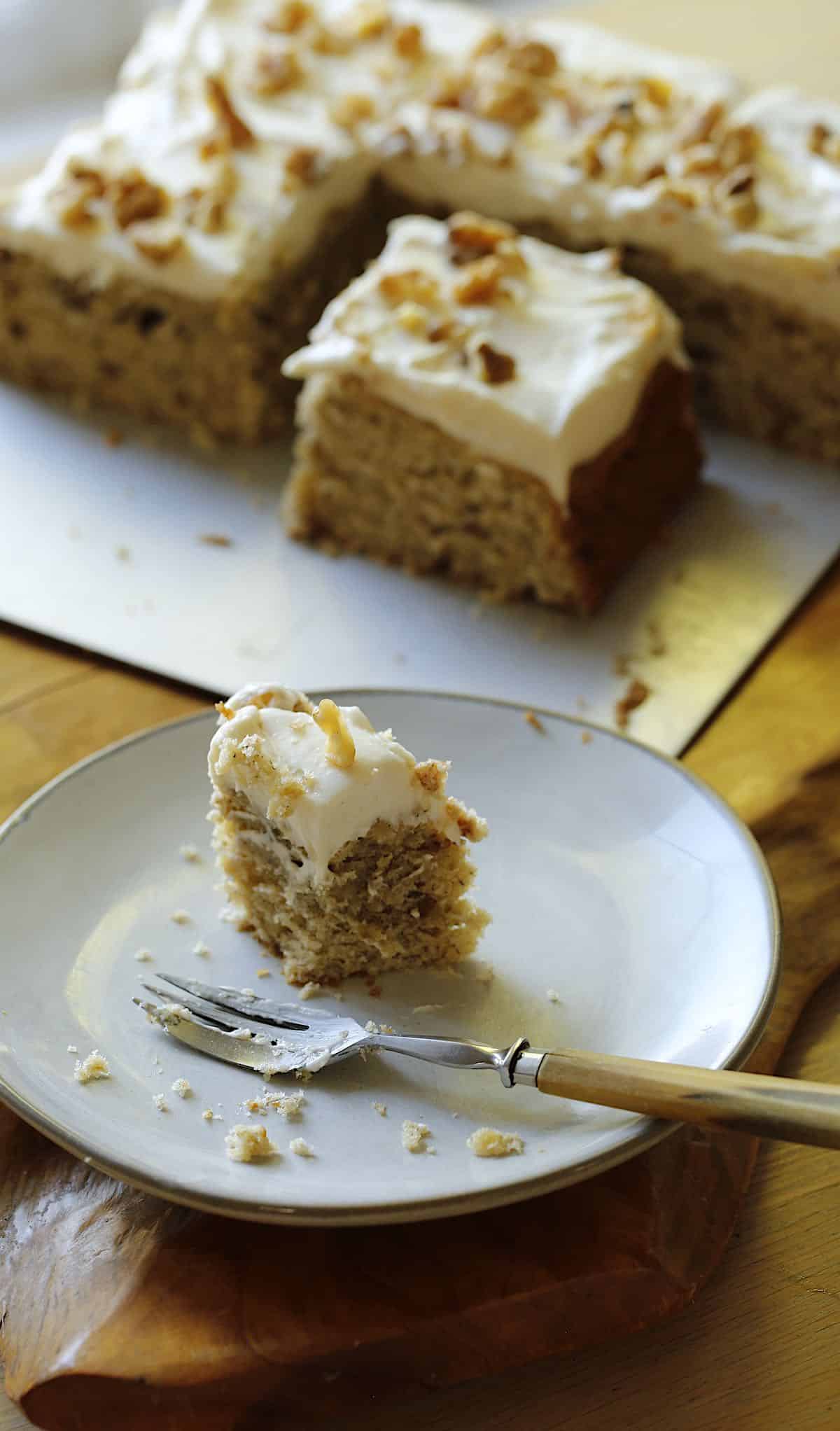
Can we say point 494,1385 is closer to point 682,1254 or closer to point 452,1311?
point 452,1311

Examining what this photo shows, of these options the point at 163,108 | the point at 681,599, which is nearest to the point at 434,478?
the point at 681,599

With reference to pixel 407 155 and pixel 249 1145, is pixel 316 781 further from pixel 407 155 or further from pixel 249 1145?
pixel 407 155

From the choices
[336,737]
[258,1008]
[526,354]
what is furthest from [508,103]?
[258,1008]

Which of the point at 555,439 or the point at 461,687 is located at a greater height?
the point at 555,439

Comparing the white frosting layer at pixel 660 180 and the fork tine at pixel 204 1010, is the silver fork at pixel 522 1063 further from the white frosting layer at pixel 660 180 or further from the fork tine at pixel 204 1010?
the white frosting layer at pixel 660 180

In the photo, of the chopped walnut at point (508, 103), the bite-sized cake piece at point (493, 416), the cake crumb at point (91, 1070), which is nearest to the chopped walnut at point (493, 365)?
the bite-sized cake piece at point (493, 416)

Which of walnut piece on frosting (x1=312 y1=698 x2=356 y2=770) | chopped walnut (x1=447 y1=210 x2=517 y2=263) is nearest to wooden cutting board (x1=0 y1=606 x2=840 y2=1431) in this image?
walnut piece on frosting (x1=312 y1=698 x2=356 y2=770)
